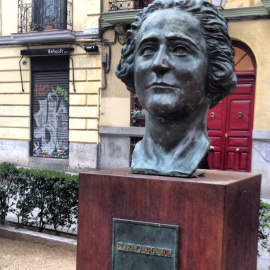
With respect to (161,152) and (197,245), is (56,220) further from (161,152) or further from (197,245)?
(197,245)

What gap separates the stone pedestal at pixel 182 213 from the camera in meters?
2.37

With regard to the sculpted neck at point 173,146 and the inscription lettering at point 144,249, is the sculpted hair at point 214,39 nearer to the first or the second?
the sculpted neck at point 173,146

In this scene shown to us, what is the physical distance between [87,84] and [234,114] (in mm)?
4084

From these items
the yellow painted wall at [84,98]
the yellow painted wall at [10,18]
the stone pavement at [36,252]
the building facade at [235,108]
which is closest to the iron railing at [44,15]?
the yellow painted wall at [10,18]

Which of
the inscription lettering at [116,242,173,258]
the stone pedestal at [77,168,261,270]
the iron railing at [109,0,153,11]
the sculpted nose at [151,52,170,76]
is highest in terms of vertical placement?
the iron railing at [109,0,153,11]

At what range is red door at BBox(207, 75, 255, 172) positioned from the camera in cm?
929

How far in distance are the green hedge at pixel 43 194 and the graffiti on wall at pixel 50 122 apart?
6096 millimetres

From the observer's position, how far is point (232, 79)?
291cm

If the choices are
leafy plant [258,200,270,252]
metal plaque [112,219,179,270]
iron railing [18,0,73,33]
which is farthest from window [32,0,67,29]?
metal plaque [112,219,179,270]

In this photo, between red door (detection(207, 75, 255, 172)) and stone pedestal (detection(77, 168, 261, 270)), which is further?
red door (detection(207, 75, 255, 172))

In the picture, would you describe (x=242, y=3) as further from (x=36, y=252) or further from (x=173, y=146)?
(x=173, y=146)

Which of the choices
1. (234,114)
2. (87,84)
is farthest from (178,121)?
(87,84)

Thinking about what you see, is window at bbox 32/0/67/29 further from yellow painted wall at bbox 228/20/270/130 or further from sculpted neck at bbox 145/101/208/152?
sculpted neck at bbox 145/101/208/152

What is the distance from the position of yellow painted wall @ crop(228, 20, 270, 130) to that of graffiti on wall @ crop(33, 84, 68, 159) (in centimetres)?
539
